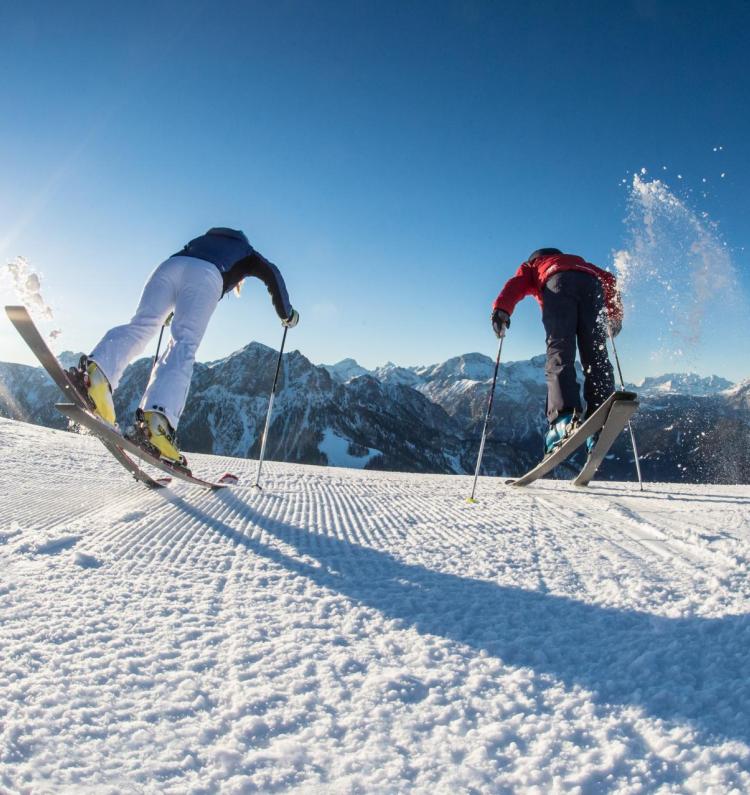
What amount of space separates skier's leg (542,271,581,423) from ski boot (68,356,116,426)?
138 inches

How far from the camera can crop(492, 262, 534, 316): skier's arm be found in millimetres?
5086

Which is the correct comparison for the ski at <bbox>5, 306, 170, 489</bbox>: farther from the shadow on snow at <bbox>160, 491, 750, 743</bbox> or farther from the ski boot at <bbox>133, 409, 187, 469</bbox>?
the shadow on snow at <bbox>160, 491, 750, 743</bbox>

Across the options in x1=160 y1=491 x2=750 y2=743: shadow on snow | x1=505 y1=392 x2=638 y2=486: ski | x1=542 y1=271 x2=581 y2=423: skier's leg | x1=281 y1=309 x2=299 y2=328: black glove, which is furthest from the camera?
x1=281 y1=309 x2=299 y2=328: black glove

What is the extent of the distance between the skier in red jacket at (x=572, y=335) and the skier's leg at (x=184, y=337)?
293cm

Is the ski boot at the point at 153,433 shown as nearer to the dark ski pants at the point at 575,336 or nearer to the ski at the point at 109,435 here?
the ski at the point at 109,435

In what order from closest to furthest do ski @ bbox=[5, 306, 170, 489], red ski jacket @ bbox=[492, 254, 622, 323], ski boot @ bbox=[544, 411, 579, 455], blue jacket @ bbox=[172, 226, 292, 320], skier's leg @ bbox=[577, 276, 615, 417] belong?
ski @ bbox=[5, 306, 170, 489] → blue jacket @ bbox=[172, 226, 292, 320] → ski boot @ bbox=[544, 411, 579, 455] → skier's leg @ bbox=[577, 276, 615, 417] → red ski jacket @ bbox=[492, 254, 622, 323]

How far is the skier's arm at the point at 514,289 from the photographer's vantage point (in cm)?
509

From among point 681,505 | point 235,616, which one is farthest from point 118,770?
point 681,505

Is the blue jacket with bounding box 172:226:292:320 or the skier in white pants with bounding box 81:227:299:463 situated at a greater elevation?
the blue jacket with bounding box 172:226:292:320

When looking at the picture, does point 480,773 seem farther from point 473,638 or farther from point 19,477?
point 19,477

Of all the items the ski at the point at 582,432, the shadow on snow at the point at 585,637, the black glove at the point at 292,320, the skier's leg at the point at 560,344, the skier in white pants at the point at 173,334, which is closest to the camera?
the shadow on snow at the point at 585,637

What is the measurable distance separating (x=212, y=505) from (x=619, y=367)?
4.94 m

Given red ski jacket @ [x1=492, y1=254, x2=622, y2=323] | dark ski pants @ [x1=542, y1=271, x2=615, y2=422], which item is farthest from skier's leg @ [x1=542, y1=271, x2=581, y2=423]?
red ski jacket @ [x1=492, y1=254, x2=622, y2=323]

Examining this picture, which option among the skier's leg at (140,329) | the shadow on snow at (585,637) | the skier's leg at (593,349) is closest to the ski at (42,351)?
the skier's leg at (140,329)
